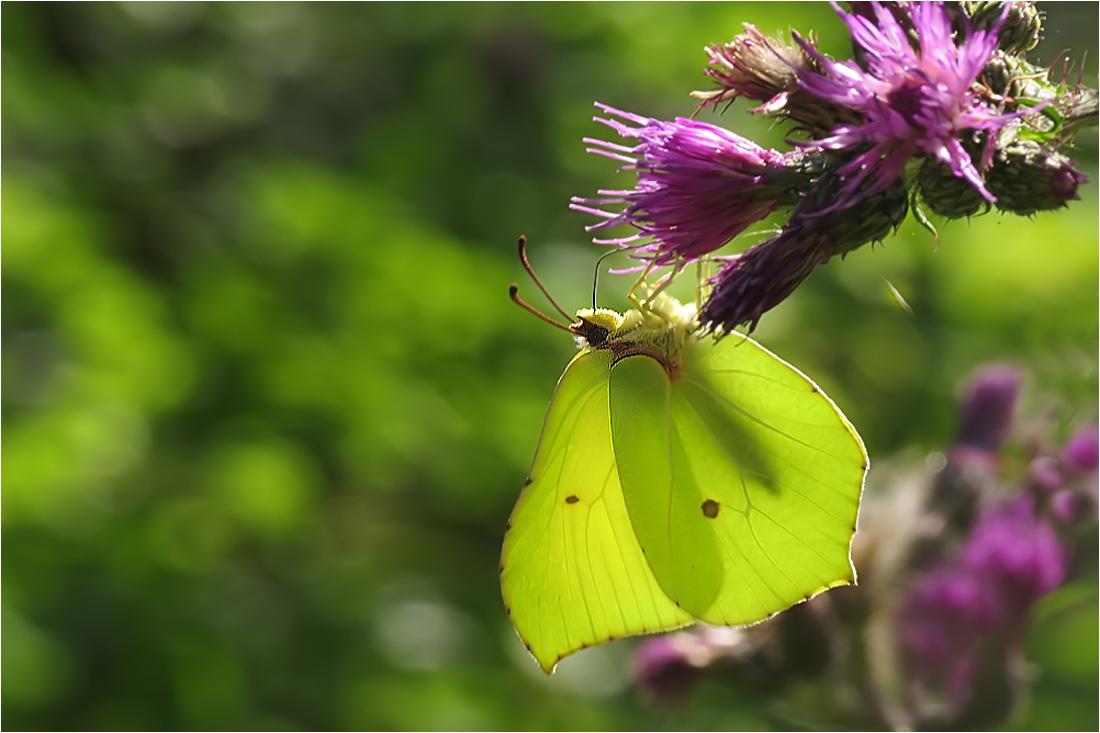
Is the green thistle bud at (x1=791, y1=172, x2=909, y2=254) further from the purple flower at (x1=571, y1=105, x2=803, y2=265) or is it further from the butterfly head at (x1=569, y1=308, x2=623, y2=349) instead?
the butterfly head at (x1=569, y1=308, x2=623, y2=349)

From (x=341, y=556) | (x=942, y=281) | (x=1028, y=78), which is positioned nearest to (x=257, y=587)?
(x=341, y=556)

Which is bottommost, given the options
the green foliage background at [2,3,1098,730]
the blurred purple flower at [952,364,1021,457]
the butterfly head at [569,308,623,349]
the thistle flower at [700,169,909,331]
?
the thistle flower at [700,169,909,331]

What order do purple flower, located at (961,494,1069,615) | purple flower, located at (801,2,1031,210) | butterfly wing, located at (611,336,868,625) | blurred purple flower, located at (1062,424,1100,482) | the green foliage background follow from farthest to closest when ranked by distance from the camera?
the green foliage background → purple flower, located at (961,494,1069,615) → blurred purple flower, located at (1062,424,1100,482) → butterfly wing, located at (611,336,868,625) → purple flower, located at (801,2,1031,210)

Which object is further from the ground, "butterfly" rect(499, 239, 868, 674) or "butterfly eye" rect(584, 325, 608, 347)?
"butterfly eye" rect(584, 325, 608, 347)

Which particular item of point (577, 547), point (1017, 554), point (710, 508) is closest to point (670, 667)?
point (577, 547)

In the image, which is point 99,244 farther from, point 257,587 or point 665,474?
point 665,474

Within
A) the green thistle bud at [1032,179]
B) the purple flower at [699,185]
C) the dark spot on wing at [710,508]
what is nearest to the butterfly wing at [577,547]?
the dark spot on wing at [710,508]

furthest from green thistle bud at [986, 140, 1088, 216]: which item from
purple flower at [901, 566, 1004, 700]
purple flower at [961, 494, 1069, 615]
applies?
purple flower at [901, 566, 1004, 700]
